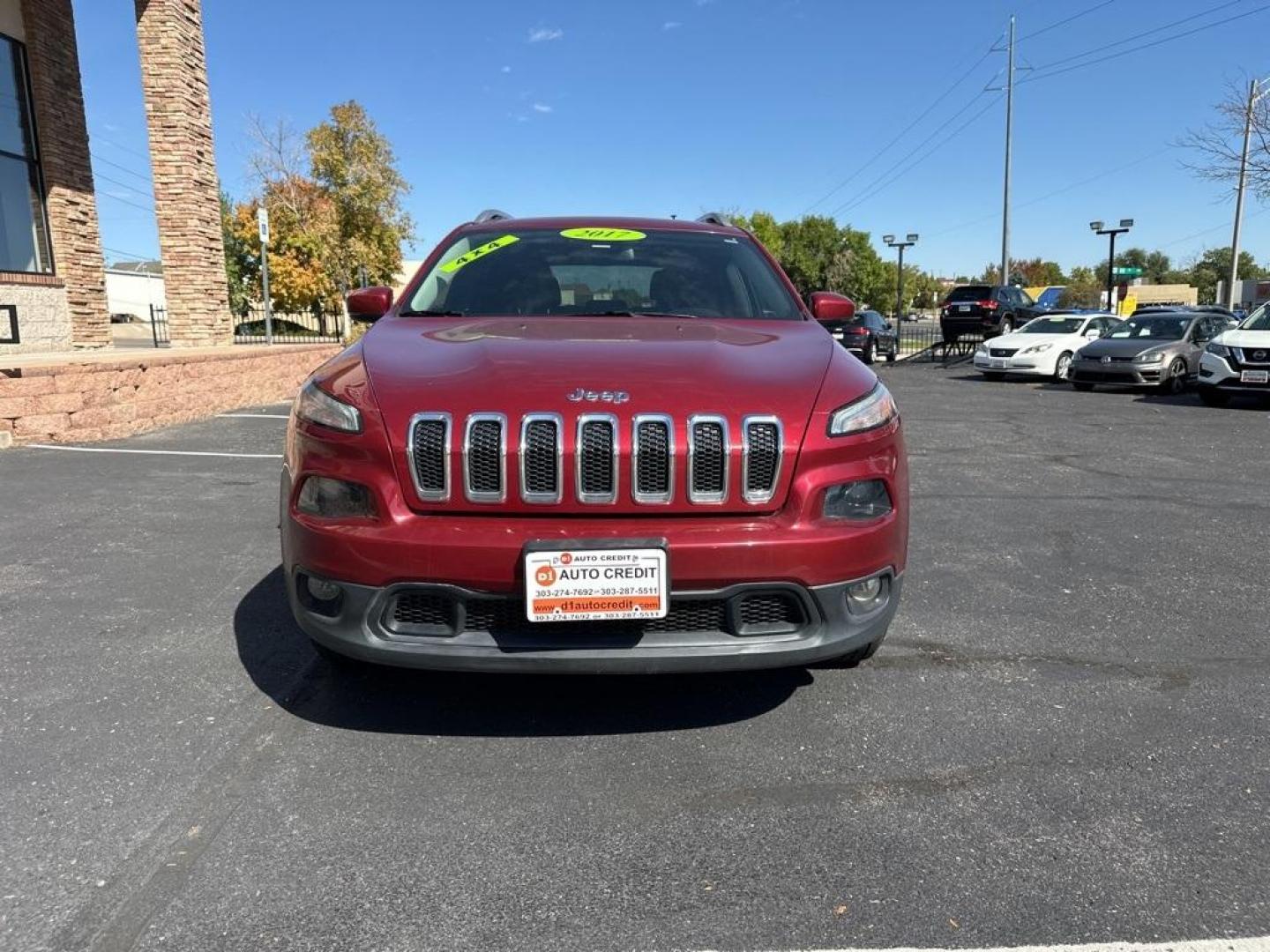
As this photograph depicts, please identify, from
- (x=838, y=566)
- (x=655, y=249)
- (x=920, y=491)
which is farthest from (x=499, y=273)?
(x=920, y=491)

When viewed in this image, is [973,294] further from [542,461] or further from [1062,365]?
[542,461]

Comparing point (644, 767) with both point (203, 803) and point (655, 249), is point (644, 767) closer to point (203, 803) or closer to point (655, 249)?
point (203, 803)

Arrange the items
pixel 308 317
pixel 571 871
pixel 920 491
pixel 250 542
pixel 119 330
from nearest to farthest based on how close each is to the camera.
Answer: pixel 571 871, pixel 250 542, pixel 920 491, pixel 119 330, pixel 308 317

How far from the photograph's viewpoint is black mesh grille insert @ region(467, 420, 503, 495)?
245cm

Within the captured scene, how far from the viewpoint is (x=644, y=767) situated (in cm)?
262

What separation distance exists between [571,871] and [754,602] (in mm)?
870

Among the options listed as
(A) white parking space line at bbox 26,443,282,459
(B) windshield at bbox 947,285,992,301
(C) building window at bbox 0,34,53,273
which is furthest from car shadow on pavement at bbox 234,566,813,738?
(B) windshield at bbox 947,285,992,301

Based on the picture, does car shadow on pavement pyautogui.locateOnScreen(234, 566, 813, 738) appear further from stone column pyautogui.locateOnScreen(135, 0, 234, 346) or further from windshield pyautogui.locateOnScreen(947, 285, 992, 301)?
windshield pyautogui.locateOnScreen(947, 285, 992, 301)

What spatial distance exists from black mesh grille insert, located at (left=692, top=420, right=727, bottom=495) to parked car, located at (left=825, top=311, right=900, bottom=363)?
18.0m

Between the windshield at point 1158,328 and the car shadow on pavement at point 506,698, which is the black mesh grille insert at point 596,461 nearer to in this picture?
the car shadow on pavement at point 506,698

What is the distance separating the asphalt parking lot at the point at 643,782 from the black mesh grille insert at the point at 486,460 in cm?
86

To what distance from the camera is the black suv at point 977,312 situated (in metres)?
24.8

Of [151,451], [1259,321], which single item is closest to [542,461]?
[151,451]

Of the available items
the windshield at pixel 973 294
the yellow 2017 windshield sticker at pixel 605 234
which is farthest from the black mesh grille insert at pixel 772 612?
the windshield at pixel 973 294
